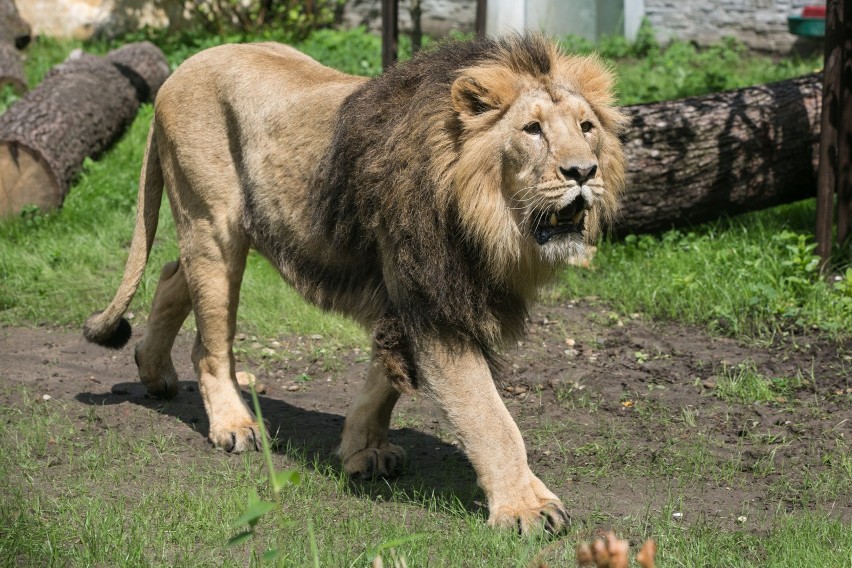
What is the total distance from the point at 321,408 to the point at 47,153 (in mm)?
4000

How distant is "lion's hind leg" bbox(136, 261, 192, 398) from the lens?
19.0 feet

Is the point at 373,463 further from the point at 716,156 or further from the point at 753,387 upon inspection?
the point at 716,156

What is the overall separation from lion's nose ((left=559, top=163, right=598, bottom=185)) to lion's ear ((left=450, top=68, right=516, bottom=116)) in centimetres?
39

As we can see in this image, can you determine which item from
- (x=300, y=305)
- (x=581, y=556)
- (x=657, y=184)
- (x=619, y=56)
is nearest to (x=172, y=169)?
(x=300, y=305)

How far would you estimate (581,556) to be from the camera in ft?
6.66

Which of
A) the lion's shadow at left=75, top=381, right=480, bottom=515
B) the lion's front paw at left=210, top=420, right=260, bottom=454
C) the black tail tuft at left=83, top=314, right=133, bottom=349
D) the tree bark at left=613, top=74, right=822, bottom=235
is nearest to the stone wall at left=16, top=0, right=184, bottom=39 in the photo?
the tree bark at left=613, top=74, right=822, bottom=235

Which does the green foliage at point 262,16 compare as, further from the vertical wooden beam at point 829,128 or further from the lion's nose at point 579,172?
the lion's nose at point 579,172

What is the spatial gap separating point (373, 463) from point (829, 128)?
153 inches

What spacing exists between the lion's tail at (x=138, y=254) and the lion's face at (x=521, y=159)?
7.42 feet

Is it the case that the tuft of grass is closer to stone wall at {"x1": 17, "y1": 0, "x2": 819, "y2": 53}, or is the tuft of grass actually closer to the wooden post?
the wooden post

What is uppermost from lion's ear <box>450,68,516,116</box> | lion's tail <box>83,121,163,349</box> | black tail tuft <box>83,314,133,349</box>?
lion's ear <box>450,68,516,116</box>

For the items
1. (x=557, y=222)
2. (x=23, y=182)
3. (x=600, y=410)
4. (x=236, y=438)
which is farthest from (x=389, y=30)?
(x=557, y=222)

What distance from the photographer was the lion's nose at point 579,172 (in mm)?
3883

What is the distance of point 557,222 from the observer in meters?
4.05
